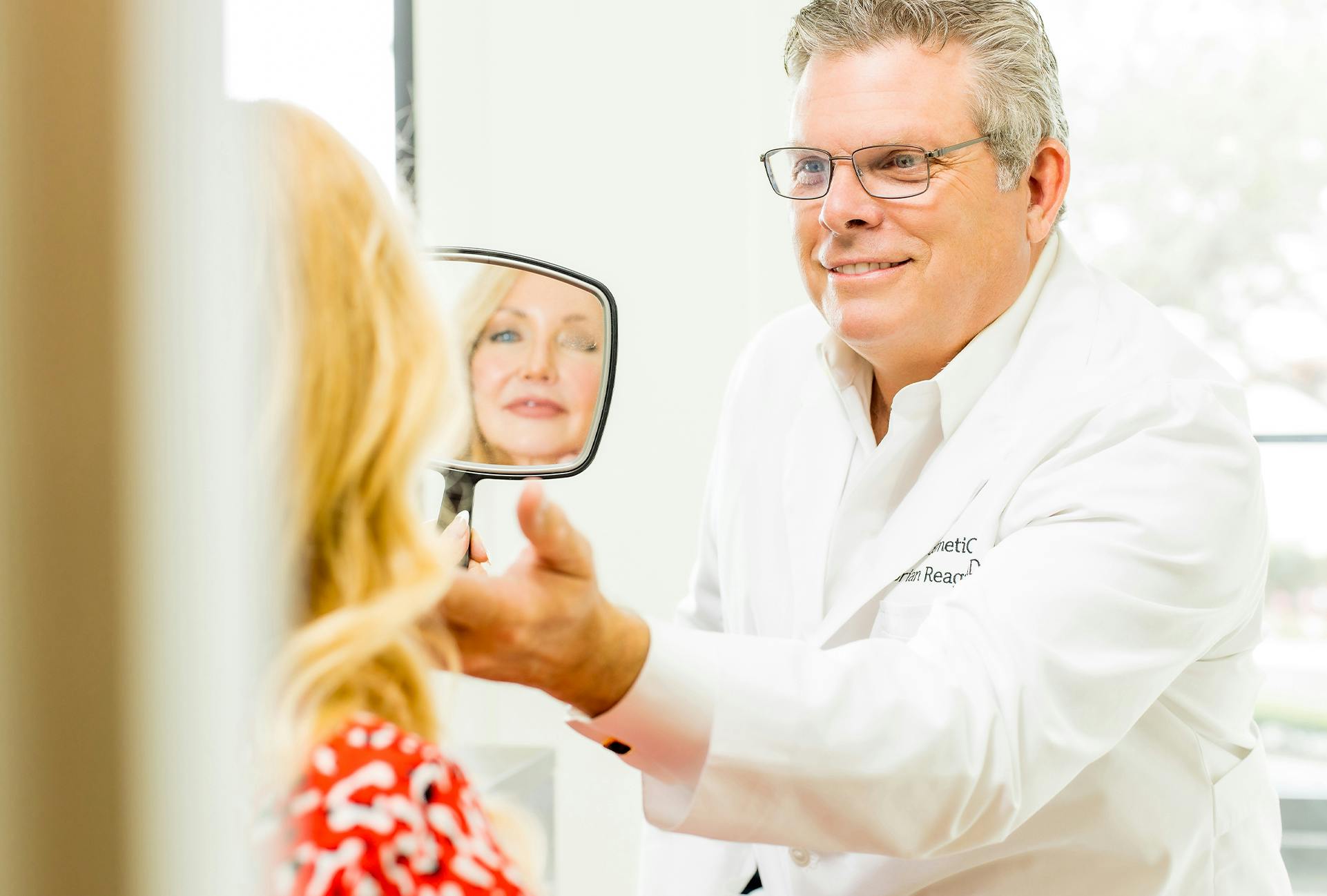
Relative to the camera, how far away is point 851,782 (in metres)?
0.78

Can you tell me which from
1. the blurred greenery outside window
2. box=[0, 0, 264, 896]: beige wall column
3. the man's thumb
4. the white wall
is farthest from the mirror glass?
the blurred greenery outside window

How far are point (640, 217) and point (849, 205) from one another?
106 cm

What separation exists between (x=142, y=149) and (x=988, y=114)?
1119 mm

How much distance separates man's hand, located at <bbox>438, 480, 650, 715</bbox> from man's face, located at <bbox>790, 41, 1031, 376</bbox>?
0.68 meters

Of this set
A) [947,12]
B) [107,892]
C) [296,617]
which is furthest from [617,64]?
[107,892]

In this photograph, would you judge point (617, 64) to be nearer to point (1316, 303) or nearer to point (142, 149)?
point (1316, 303)

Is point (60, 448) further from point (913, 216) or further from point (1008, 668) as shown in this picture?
point (913, 216)

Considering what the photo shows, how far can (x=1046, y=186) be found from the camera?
1324 mm

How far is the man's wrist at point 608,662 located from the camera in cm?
69

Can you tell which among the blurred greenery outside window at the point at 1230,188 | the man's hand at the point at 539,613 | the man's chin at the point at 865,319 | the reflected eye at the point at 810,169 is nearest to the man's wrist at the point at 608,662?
the man's hand at the point at 539,613

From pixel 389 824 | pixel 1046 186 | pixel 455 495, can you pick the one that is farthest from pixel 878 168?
pixel 389 824

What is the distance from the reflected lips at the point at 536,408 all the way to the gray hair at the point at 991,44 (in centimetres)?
66

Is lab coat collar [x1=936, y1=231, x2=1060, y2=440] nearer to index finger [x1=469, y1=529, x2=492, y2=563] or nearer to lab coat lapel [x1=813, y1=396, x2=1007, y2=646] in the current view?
lab coat lapel [x1=813, y1=396, x2=1007, y2=646]

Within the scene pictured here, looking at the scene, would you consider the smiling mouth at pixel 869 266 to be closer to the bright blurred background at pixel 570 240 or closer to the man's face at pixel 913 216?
the man's face at pixel 913 216
